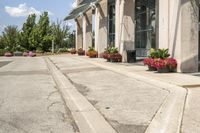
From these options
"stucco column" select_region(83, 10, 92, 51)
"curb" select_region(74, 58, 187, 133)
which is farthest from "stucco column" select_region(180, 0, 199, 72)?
"stucco column" select_region(83, 10, 92, 51)

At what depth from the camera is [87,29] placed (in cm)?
6406

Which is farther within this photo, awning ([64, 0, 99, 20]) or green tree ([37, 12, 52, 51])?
green tree ([37, 12, 52, 51])

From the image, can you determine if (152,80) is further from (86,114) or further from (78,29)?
(78,29)

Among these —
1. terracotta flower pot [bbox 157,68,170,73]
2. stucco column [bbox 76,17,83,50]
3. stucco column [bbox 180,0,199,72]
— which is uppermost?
stucco column [bbox 76,17,83,50]

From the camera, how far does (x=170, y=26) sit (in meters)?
24.1

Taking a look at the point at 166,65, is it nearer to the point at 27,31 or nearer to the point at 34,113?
the point at 34,113

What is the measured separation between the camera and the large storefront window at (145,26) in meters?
39.0

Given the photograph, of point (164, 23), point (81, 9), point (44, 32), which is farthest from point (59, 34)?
point (164, 23)

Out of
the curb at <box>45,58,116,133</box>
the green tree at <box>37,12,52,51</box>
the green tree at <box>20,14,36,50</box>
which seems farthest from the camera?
the green tree at <box>20,14,36,50</box>

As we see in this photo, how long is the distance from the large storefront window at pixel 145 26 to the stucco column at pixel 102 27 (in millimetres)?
7462

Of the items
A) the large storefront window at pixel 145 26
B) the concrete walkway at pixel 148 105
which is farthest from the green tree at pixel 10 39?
the concrete walkway at pixel 148 105

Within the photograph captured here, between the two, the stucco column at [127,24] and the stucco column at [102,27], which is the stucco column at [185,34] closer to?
the stucco column at [127,24]

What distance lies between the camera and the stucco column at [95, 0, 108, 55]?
164ft

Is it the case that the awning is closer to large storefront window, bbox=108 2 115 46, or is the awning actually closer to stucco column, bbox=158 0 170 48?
large storefront window, bbox=108 2 115 46
